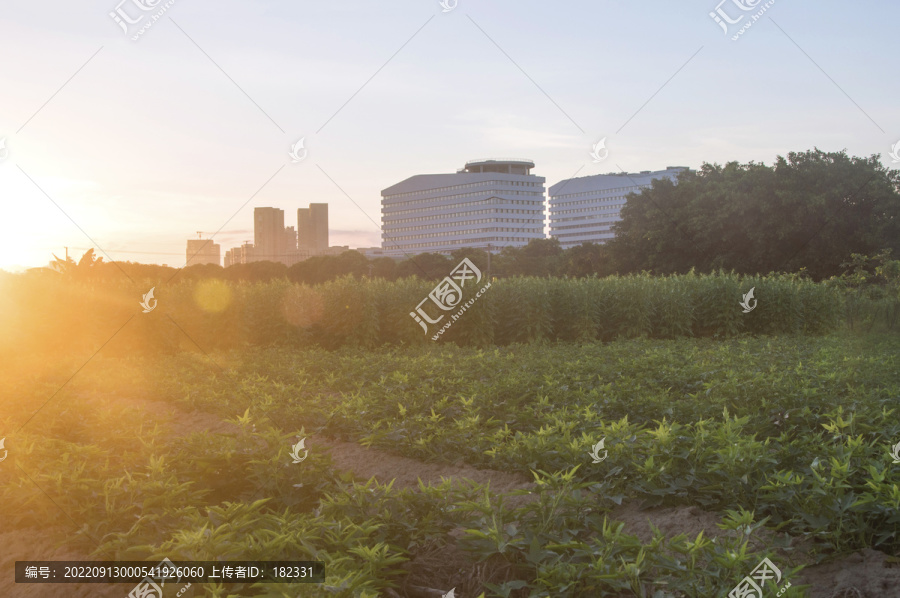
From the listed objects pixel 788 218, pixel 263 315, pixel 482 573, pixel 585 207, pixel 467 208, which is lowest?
pixel 482 573

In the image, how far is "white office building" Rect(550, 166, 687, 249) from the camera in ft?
573

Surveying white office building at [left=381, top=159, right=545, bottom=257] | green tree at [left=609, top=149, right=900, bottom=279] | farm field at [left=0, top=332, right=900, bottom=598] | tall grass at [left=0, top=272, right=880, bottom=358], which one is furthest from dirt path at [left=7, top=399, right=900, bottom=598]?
white office building at [left=381, top=159, right=545, bottom=257]

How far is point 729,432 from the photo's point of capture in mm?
4293

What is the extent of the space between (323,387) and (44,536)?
4.66m

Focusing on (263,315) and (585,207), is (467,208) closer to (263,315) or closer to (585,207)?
(585,207)

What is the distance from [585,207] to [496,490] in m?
182

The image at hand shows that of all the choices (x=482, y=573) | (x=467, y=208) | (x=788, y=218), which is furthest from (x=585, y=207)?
(x=482, y=573)

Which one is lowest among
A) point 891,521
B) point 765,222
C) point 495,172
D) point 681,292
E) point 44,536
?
point 44,536

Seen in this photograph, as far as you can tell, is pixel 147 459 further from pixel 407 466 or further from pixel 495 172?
pixel 495 172

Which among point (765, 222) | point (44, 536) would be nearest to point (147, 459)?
point (44, 536)

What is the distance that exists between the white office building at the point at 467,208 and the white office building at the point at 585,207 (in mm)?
16822

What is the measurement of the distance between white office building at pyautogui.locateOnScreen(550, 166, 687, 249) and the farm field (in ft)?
552

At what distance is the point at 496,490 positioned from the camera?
4598 mm

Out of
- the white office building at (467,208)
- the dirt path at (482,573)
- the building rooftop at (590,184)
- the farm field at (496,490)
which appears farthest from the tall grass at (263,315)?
the building rooftop at (590,184)
